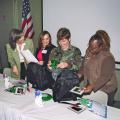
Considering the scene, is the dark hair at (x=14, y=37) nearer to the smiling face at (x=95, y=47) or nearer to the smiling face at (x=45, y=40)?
the smiling face at (x=45, y=40)

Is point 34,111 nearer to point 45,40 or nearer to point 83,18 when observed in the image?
point 45,40

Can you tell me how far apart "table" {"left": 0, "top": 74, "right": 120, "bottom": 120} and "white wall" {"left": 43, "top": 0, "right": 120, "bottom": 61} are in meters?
1.66

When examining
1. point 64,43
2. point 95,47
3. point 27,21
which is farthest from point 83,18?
point 27,21

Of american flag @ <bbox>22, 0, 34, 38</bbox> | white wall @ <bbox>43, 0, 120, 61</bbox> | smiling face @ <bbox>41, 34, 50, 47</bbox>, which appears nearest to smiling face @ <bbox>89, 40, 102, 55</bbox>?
white wall @ <bbox>43, 0, 120, 61</bbox>

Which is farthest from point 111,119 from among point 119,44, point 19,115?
point 119,44

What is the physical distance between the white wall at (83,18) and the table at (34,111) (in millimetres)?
1656

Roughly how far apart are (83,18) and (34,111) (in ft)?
7.07

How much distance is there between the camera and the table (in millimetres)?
2084

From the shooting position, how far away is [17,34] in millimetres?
3346

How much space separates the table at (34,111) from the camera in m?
2.08

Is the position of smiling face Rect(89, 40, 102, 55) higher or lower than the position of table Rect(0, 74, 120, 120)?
higher

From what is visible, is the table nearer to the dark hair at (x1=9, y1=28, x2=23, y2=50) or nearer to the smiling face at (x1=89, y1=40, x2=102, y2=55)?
the smiling face at (x1=89, y1=40, x2=102, y2=55)

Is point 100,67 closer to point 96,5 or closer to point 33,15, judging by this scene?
point 96,5

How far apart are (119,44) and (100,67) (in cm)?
91
